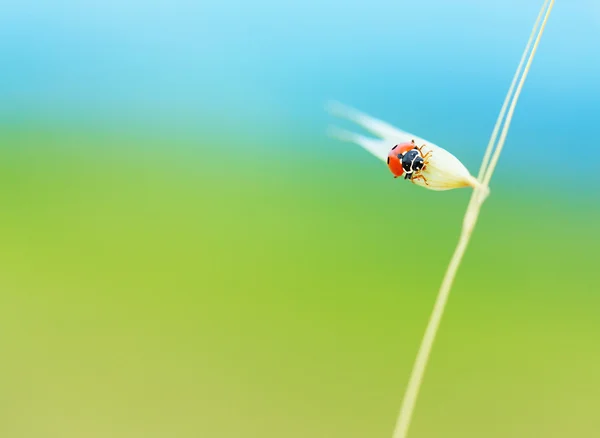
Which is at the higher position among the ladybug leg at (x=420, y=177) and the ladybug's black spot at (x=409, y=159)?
the ladybug's black spot at (x=409, y=159)

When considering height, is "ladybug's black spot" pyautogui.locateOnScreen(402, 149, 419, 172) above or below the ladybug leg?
above

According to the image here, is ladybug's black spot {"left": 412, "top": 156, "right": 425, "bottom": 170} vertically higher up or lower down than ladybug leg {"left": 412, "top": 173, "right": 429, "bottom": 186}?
higher up

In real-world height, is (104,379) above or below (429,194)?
below

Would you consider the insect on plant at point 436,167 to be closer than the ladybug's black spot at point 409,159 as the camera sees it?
Yes

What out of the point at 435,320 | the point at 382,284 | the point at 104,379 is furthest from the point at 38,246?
the point at 435,320

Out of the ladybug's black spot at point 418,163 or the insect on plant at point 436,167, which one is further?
the ladybug's black spot at point 418,163

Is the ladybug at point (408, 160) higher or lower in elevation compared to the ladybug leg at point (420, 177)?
higher

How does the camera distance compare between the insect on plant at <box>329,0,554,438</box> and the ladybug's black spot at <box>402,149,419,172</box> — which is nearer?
the insect on plant at <box>329,0,554,438</box>

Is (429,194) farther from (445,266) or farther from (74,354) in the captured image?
(74,354)
